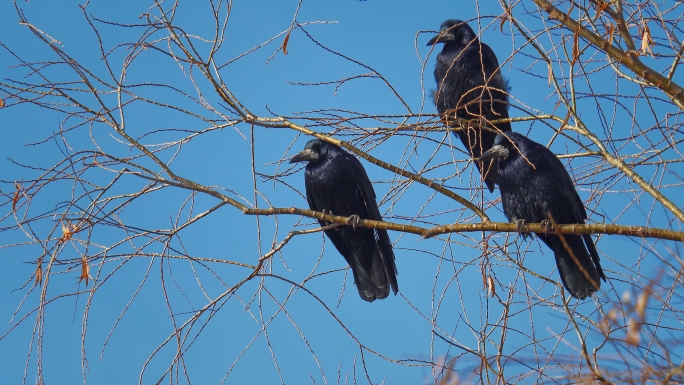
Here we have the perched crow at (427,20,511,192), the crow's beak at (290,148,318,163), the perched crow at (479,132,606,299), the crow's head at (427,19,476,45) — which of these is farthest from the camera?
the crow's head at (427,19,476,45)

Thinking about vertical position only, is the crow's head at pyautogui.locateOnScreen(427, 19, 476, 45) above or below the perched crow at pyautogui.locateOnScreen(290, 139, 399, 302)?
above

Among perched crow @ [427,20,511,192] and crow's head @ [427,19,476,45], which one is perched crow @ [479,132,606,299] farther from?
crow's head @ [427,19,476,45]

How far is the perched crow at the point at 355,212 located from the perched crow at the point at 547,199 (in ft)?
2.93

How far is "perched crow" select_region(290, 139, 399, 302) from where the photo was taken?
4.88m

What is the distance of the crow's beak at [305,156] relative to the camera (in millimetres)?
5020

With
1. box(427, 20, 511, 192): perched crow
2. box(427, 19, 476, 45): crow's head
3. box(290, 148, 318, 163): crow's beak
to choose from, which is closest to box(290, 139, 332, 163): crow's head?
box(290, 148, 318, 163): crow's beak

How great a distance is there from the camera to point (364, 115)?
3.27 m

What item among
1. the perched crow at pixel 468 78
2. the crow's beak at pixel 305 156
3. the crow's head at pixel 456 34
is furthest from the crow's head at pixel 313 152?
the crow's head at pixel 456 34

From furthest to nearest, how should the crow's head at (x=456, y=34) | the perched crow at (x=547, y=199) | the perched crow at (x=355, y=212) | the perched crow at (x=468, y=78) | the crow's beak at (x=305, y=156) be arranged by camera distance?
the crow's head at (x=456, y=34), the perched crow at (x=468, y=78), the crow's beak at (x=305, y=156), the perched crow at (x=355, y=212), the perched crow at (x=547, y=199)

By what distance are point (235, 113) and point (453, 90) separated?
2.80m

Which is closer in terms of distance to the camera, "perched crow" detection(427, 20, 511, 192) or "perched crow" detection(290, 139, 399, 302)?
"perched crow" detection(290, 139, 399, 302)

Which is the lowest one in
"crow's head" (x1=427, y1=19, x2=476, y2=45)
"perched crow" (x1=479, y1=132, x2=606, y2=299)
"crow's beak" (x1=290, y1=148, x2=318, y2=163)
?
"perched crow" (x1=479, y1=132, x2=606, y2=299)

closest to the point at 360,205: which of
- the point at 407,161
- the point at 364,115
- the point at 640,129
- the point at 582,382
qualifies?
the point at 407,161

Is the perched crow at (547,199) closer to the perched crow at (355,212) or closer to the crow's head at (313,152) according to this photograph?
the perched crow at (355,212)
